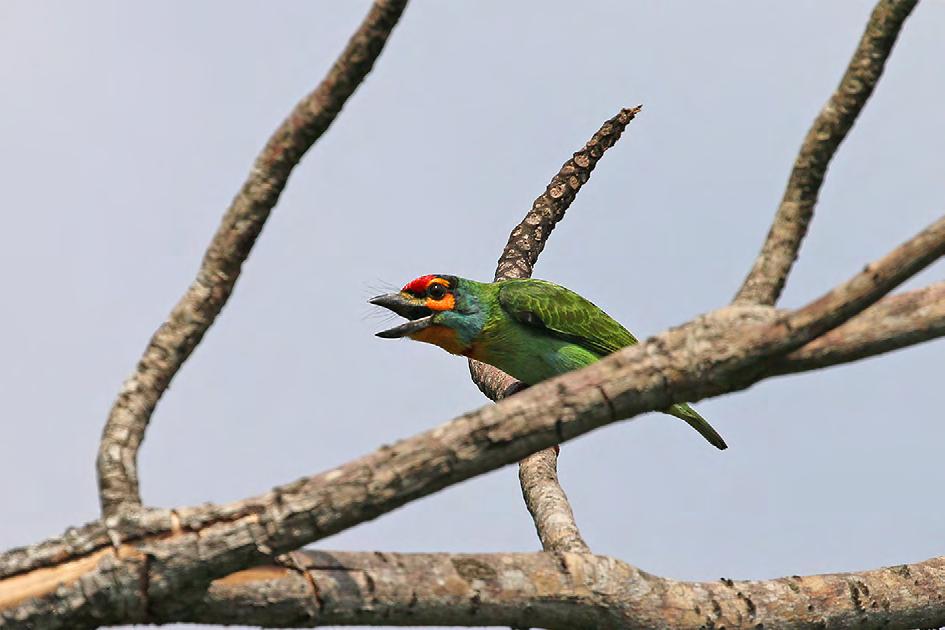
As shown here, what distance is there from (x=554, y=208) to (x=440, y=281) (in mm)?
874

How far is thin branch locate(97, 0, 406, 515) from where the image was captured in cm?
371

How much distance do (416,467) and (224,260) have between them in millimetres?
957

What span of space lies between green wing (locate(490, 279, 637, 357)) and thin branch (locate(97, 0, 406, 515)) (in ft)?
13.8

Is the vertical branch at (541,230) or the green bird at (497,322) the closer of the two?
the vertical branch at (541,230)

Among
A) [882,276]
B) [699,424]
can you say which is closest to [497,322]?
[699,424]

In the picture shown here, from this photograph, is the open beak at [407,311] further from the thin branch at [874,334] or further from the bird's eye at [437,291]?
the thin branch at [874,334]

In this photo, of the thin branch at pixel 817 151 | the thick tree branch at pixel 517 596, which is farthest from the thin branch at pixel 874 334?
the thick tree branch at pixel 517 596

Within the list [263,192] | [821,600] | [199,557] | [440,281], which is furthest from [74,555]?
[440,281]

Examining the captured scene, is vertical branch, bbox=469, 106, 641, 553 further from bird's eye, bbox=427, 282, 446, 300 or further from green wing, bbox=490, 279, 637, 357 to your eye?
bird's eye, bbox=427, 282, 446, 300

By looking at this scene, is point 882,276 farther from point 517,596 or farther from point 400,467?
point 517,596

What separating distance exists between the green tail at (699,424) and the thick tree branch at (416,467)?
180 inches

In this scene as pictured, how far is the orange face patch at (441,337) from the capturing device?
797 cm

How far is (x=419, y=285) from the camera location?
8.01m

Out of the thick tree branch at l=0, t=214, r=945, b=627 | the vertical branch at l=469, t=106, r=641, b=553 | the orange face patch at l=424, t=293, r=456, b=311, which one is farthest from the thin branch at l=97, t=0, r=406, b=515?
the orange face patch at l=424, t=293, r=456, b=311
